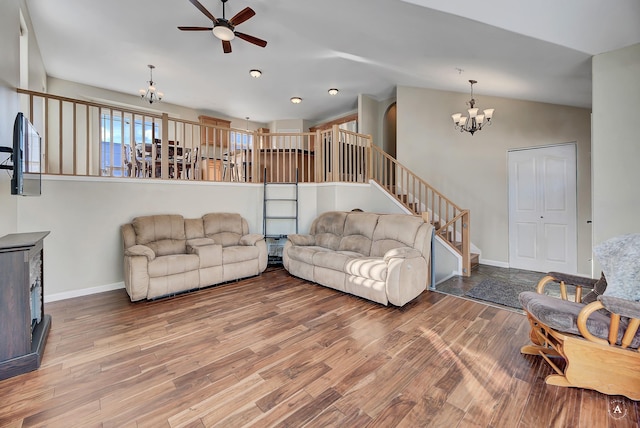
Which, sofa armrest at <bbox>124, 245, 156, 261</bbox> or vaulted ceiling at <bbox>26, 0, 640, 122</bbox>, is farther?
sofa armrest at <bbox>124, 245, 156, 261</bbox>

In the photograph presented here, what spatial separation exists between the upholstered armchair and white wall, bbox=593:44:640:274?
1.29 m

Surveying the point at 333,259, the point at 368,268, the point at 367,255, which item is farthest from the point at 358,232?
the point at 368,268

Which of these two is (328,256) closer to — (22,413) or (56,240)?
(22,413)

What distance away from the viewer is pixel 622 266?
1.84 m

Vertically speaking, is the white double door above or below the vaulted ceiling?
below

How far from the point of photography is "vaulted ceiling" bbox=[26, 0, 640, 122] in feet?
8.96

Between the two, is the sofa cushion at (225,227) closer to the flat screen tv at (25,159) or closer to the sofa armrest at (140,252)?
the sofa armrest at (140,252)

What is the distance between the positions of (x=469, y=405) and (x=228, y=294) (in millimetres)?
2853

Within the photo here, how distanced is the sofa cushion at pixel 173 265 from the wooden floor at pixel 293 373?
0.45 meters

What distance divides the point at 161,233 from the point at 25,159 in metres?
1.83

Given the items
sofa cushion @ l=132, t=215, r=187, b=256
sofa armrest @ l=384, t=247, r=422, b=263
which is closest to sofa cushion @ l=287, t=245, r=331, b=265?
sofa armrest @ l=384, t=247, r=422, b=263

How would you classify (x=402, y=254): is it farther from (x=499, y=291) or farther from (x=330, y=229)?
(x=499, y=291)

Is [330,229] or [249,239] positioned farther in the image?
[330,229]

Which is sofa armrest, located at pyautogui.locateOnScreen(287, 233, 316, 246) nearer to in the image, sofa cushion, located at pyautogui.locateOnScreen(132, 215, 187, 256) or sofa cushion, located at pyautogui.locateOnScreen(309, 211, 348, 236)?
sofa cushion, located at pyautogui.locateOnScreen(309, 211, 348, 236)
